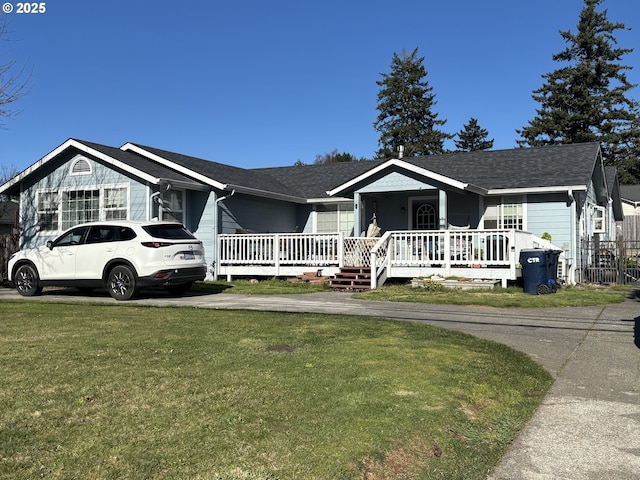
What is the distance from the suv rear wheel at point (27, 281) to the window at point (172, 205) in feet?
15.3

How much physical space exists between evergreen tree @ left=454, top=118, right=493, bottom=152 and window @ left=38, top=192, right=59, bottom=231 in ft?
169

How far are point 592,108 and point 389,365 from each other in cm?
5066

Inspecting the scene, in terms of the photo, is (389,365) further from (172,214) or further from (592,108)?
(592,108)

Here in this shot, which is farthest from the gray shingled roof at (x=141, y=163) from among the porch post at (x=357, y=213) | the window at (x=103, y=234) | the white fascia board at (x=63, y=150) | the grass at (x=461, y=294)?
the porch post at (x=357, y=213)

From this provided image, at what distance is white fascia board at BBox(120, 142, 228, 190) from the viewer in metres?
17.5

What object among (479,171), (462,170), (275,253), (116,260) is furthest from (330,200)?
(116,260)

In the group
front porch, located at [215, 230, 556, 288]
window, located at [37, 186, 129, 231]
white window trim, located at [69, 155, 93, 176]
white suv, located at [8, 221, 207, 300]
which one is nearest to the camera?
white suv, located at [8, 221, 207, 300]

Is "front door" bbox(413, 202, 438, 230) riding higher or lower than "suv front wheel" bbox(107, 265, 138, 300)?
higher

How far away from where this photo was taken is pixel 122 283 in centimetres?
1240

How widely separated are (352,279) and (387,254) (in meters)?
1.28

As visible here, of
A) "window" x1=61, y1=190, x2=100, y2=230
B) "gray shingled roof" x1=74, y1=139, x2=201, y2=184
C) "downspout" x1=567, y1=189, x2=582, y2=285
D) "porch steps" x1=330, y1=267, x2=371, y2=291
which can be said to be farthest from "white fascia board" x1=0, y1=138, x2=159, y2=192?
"downspout" x1=567, y1=189, x2=582, y2=285

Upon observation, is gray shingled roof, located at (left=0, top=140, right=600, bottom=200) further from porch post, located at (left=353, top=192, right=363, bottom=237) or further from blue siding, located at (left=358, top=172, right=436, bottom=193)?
porch post, located at (left=353, top=192, right=363, bottom=237)

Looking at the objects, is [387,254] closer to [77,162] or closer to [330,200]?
[330,200]

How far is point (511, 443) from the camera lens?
379 cm
